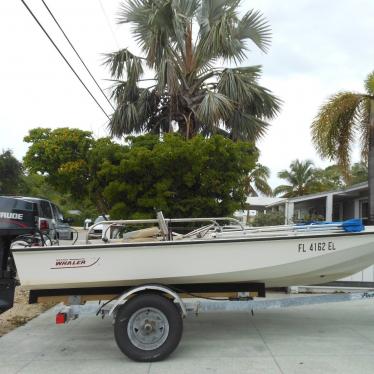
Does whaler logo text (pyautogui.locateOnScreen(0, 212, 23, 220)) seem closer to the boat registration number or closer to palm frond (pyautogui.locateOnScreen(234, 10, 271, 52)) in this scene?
the boat registration number

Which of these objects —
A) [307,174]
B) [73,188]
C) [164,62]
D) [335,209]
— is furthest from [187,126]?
[307,174]

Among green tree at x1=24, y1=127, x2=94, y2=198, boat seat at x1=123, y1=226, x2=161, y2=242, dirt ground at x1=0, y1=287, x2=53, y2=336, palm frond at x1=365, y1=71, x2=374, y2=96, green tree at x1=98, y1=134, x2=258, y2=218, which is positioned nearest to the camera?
boat seat at x1=123, y1=226, x2=161, y2=242

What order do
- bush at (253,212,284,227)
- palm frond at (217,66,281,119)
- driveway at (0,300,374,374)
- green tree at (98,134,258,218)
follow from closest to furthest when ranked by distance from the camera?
driveway at (0,300,374,374)
green tree at (98,134,258,218)
palm frond at (217,66,281,119)
bush at (253,212,284,227)

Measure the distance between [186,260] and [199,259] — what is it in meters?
0.14

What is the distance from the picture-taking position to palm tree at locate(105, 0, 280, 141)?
47.8 ft

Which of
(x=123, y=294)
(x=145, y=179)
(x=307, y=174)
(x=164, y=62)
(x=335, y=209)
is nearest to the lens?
(x=123, y=294)

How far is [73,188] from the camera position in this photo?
48.5 ft

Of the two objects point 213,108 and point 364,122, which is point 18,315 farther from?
point 364,122

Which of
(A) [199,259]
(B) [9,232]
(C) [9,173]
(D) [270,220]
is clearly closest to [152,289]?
(A) [199,259]

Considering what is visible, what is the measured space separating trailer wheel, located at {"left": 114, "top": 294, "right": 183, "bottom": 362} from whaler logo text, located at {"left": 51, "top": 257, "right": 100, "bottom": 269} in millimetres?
593

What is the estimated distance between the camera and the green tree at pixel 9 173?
4812 centimetres

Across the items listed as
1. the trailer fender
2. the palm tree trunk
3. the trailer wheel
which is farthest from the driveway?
the palm tree trunk

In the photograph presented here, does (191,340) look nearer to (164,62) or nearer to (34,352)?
(34,352)

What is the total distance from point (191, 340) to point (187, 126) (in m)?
9.21
